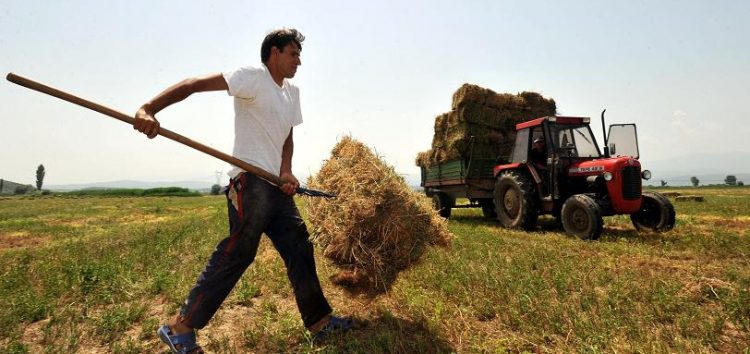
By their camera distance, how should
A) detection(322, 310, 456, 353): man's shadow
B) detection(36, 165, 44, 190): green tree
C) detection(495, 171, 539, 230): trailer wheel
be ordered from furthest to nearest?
detection(36, 165, 44, 190): green tree
detection(495, 171, 539, 230): trailer wheel
detection(322, 310, 456, 353): man's shadow

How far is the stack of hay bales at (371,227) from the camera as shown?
3811 mm

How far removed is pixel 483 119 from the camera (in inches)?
409

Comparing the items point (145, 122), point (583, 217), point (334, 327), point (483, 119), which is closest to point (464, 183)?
point (483, 119)

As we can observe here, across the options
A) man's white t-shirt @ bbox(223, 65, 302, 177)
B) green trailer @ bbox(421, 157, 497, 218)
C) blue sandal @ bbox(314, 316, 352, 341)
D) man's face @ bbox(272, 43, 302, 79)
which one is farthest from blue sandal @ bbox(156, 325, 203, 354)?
green trailer @ bbox(421, 157, 497, 218)

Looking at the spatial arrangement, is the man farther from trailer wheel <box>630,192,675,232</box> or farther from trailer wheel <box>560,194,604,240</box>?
trailer wheel <box>630,192,675,232</box>

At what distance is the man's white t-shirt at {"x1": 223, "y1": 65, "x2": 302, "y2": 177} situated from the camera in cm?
273

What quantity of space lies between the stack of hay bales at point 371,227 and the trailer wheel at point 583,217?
351 centimetres

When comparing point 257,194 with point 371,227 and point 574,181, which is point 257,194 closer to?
point 371,227

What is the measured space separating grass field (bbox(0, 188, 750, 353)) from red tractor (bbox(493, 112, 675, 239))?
1293 mm

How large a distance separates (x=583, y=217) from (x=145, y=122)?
6.79 metres

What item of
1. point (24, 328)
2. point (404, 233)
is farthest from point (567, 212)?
point (24, 328)

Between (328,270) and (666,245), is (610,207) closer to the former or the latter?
(666,245)

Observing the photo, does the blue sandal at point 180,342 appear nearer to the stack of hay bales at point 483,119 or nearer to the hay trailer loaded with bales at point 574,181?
the hay trailer loaded with bales at point 574,181

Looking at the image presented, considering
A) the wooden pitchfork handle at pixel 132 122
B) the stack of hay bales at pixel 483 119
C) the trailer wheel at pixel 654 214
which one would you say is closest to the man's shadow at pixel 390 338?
the wooden pitchfork handle at pixel 132 122
